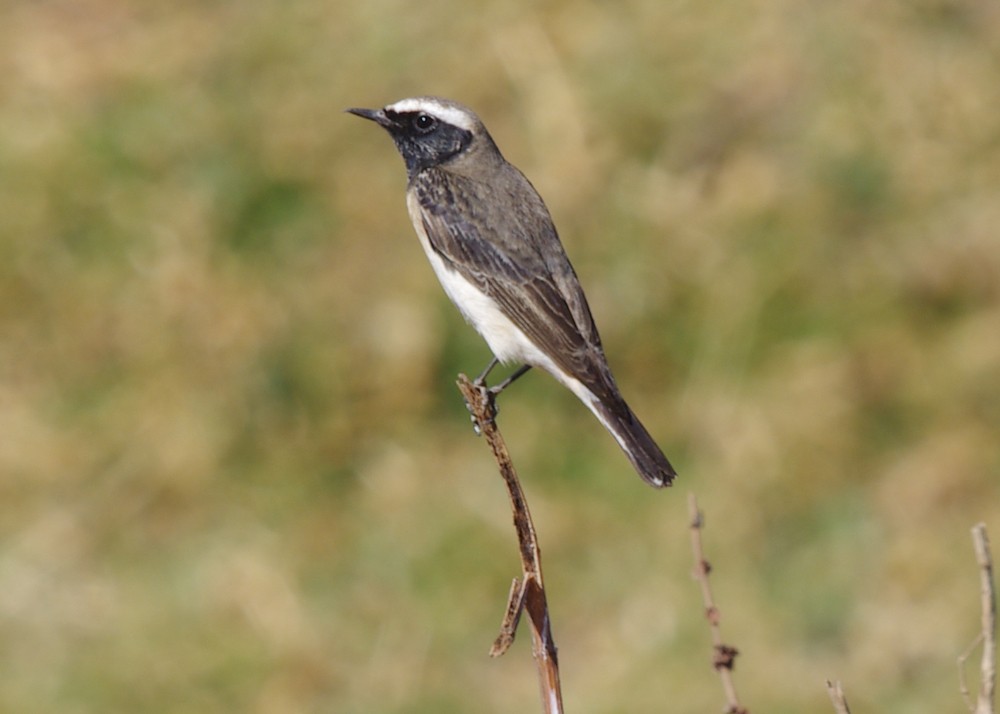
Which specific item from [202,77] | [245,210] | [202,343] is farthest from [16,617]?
[202,77]

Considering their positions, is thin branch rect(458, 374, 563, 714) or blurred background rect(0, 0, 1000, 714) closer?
thin branch rect(458, 374, 563, 714)

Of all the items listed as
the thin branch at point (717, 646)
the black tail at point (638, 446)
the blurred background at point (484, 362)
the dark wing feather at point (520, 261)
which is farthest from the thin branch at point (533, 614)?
the blurred background at point (484, 362)

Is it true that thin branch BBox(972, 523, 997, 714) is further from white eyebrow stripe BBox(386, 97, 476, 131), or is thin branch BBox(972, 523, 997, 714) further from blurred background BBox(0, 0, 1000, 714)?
blurred background BBox(0, 0, 1000, 714)

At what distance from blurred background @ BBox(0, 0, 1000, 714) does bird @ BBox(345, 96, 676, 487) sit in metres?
2.34

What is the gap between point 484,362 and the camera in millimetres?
8758

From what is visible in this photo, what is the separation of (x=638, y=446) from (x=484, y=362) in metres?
3.96

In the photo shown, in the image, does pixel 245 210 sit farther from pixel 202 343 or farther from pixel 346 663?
pixel 346 663

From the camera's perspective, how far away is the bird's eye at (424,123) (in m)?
6.09

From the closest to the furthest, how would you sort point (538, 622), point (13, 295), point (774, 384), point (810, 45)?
point (538, 622) → point (774, 384) → point (13, 295) → point (810, 45)

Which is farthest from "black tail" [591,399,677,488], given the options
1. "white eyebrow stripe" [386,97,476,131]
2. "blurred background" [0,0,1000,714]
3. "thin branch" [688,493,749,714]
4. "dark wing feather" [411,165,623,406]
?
"blurred background" [0,0,1000,714]

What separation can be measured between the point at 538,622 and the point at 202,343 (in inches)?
258

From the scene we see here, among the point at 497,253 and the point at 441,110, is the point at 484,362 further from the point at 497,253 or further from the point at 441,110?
the point at 497,253

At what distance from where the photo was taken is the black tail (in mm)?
4664

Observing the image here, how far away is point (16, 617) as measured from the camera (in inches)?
314
